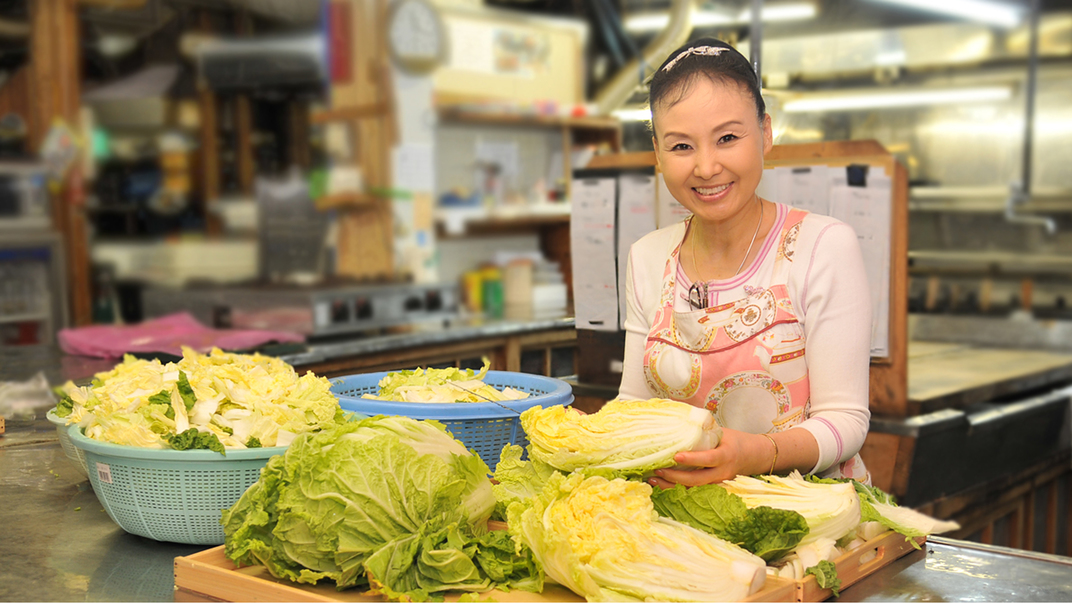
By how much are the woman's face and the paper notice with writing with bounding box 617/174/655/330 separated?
941mm

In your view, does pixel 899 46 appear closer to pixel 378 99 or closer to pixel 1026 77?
pixel 1026 77

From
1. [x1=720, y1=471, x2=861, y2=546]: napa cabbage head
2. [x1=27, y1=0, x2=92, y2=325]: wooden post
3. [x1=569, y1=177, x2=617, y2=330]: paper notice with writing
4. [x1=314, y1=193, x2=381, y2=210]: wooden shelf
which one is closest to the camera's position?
[x1=720, y1=471, x2=861, y2=546]: napa cabbage head

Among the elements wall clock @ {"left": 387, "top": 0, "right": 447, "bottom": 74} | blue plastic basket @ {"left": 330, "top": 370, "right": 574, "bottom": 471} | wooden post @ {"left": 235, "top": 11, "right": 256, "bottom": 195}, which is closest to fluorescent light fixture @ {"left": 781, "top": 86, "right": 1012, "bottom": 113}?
wall clock @ {"left": 387, "top": 0, "right": 447, "bottom": 74}

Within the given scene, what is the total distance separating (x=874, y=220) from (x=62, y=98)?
442 centimetres

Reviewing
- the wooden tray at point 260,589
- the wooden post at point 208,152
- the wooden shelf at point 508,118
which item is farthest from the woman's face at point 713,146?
the wooden post at point 208,152

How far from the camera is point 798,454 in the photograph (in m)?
1.46

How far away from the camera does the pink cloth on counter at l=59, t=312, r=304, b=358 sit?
3238 millimetres

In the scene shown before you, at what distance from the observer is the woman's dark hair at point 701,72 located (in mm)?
1588

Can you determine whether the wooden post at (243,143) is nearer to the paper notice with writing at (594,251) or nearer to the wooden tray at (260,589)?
the paper notice with writing at (594,251)

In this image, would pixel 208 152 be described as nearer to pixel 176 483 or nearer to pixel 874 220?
pixel 874 220

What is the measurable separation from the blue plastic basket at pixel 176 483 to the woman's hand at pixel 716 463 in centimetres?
58

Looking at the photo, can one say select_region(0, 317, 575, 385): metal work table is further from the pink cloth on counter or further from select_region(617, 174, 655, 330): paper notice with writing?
select_region(617, 174, 655, 330): paper notice with writing

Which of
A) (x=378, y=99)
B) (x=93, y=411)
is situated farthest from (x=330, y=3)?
(x=93, y=411)

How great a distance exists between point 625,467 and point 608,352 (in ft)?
4.44
